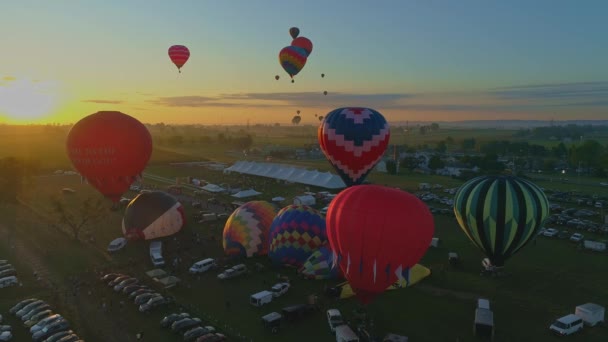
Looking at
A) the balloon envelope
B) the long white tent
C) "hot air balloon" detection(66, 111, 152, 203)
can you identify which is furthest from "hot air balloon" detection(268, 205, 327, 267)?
the balloon envelope

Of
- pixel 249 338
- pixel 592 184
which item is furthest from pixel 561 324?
pixel 592 184

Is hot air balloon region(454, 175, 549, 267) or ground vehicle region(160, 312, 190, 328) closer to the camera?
ground vehicle region(160, 312, 190, 328)

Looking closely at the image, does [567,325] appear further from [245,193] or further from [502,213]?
[245,193]

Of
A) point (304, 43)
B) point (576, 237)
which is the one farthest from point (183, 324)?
point (304, 43)

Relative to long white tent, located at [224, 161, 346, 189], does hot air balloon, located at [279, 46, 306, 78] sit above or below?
above

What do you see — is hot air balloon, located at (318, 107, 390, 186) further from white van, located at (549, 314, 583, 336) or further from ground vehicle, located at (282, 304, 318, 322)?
white van, located at (549, 314, 583, 336)

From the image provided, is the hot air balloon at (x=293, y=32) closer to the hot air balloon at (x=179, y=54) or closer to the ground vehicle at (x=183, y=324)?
the hot air balloon at (x=179, y=54)
